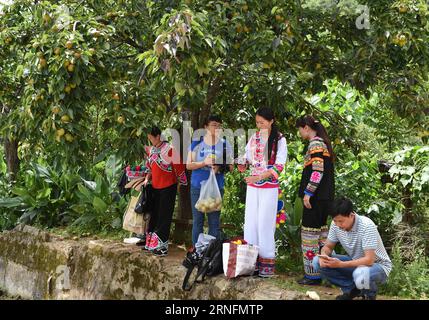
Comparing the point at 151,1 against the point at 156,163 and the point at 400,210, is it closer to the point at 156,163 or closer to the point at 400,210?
the point at 156,163

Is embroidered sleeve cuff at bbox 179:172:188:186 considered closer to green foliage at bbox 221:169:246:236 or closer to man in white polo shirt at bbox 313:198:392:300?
green foliage at bbox 221:169:246:236

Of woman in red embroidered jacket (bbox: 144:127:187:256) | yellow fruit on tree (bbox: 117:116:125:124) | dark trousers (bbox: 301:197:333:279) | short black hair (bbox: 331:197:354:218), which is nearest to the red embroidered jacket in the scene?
woman in red embroidered jacket (bbox: 144:127:187:256)

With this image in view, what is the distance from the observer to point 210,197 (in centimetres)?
542

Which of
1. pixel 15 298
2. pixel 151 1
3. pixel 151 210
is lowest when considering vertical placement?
pixel 15 298

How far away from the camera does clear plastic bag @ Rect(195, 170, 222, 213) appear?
5.41 m

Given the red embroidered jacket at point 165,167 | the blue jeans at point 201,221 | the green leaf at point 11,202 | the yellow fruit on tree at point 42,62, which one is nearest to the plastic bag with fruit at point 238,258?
the blue jeans at point 201,221

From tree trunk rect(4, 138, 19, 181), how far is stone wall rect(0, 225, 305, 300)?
47.8 inches

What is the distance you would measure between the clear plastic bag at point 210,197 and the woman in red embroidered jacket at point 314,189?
0.81 meters

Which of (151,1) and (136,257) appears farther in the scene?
(136,257)

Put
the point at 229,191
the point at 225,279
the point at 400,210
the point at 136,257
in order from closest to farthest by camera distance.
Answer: the point at 225,279 → the point at 136,257 → the point at 400,210 → the point at 229,191

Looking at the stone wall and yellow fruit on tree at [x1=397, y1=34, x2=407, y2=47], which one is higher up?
yellow fruit on tree at [x1=397, y1=34, x2=407, y2=47]

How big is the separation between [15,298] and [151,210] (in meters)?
2.52

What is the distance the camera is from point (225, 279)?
16.6 ft

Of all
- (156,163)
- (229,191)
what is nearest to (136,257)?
(156,163)
